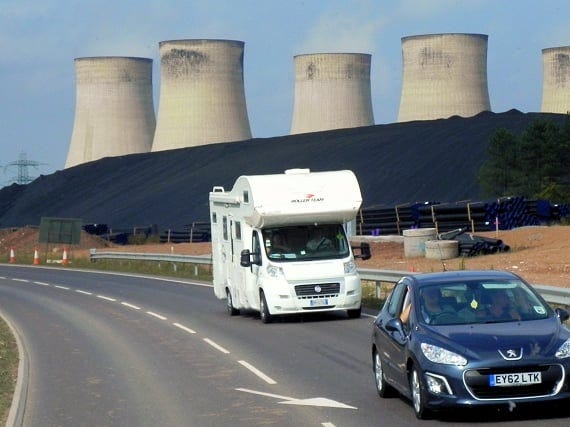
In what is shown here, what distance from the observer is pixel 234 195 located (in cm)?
2281

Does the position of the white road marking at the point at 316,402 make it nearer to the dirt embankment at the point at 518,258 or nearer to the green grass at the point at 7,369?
the green grass at the point at 7,369

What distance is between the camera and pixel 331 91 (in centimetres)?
8050

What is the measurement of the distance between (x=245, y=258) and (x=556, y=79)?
65068 mm

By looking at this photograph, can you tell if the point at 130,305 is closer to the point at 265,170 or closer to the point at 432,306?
the point at 432,306

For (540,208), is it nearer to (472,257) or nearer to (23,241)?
(472,257)

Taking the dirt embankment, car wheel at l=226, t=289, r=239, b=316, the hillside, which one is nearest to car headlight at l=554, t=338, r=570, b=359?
car wheel at l=226, t=289, r=239, b=316

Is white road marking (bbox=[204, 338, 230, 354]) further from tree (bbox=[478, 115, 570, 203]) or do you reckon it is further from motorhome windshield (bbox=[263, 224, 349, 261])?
→ tree (bbox=[478, 115, 570, 203])

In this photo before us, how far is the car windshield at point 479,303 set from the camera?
10.6 metres

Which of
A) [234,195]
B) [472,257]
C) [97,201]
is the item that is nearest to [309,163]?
[97,201]

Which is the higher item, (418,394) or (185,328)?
(185,328)

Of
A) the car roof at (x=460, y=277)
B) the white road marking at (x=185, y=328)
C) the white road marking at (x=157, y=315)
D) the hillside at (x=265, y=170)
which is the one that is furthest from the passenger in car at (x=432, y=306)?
the hillside at (x=265, y=170)

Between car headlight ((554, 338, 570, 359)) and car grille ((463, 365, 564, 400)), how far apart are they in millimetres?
99

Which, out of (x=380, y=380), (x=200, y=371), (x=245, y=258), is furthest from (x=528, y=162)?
(x=380, y=380)

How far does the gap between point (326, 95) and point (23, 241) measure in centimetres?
2165
